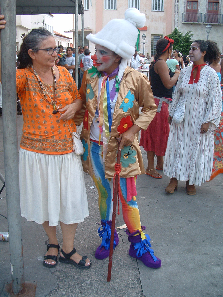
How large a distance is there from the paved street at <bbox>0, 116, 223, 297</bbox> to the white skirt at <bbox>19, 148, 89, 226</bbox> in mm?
445

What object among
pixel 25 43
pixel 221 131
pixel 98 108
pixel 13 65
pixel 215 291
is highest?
pixel 25 43

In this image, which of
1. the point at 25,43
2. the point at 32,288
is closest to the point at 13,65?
the point at 25,43

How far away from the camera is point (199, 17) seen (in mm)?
A: 33625

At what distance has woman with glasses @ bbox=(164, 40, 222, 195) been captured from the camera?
3754 millimetres

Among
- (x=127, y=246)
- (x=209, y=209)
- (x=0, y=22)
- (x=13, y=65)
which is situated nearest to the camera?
(x=0, y=22)

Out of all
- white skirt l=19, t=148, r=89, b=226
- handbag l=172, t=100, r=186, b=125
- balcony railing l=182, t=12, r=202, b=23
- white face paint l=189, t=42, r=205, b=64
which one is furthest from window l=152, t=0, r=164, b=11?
white skirt l=19, t=148, r=89, b=226

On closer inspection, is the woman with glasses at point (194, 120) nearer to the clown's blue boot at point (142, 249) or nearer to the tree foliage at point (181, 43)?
the clown's blue boot at point (142, 249)

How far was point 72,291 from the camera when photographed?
234 cm

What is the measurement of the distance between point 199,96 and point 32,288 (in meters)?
2.68

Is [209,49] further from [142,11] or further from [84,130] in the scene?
[142,11]

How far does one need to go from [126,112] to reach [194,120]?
1.74 m

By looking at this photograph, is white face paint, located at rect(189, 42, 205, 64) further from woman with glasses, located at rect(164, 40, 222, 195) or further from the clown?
the clown

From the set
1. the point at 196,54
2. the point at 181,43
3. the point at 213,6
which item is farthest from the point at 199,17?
the point at 196,54

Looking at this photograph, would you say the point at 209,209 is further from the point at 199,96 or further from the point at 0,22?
the point at 0,22
